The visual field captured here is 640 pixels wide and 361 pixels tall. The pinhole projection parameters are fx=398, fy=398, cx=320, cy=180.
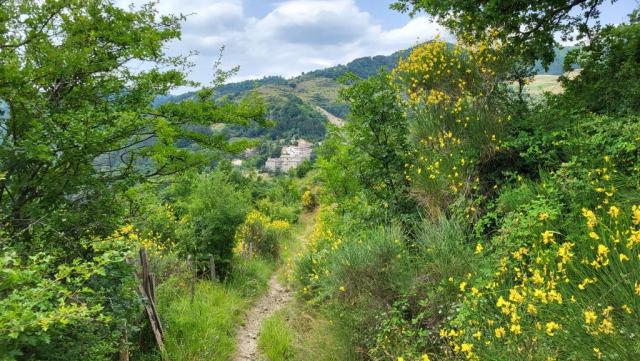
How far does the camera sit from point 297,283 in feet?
32.4

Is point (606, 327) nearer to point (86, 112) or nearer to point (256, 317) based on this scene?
point (86, 112)

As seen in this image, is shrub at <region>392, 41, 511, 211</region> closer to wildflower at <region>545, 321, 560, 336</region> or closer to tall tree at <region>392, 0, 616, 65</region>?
tall tree at <region>392, 0, 616, 65</region>

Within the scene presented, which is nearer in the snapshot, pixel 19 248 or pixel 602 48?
pixel 19 248

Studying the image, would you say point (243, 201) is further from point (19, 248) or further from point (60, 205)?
point (19, 248)

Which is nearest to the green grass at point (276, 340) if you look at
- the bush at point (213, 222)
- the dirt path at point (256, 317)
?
the dirt path at point (256, 317)

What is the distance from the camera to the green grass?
22.6 ft

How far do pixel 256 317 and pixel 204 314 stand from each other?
1.77m

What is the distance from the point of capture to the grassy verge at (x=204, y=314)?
21.9 ft

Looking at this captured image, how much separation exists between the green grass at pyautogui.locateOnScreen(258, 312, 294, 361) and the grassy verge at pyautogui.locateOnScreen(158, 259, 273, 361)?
1.94 ft

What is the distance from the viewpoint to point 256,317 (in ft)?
31.1

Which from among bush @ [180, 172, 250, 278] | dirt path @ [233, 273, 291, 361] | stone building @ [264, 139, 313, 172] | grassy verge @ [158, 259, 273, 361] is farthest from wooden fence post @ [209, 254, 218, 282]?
stone building @ [264, 139, 313, 172]

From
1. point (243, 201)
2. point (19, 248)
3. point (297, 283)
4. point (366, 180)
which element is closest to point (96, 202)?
point (19, 248)

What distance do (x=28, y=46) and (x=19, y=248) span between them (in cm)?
257

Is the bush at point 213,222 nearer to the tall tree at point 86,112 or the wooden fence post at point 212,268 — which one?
the wooden fence post at point 212,268
